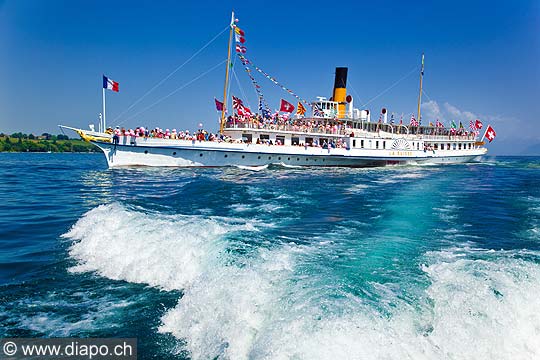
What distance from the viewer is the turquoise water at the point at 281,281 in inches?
219

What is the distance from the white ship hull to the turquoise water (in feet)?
67.5

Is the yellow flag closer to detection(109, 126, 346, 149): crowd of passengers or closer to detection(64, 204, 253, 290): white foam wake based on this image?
detection(109, 126, 346, 149): crowd of passengers

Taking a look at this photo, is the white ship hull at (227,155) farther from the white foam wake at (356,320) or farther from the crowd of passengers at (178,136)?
the white foam wake at (356,320)

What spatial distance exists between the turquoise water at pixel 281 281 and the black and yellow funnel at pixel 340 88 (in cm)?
3511

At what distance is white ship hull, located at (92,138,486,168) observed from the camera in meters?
35.4

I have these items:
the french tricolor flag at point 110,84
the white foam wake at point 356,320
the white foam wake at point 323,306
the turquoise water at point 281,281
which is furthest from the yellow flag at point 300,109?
the white foam wake at point 356,320

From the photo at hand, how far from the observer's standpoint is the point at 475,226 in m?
12.5

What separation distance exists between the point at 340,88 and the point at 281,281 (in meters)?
45.3

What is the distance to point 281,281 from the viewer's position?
7.35m

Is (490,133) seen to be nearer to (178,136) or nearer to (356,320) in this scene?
(178,136)

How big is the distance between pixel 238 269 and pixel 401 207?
10242 millimetres

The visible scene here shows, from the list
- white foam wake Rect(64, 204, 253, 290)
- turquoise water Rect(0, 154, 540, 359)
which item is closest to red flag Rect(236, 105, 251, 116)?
turquoise water Rect(0, 154, 540, 359)

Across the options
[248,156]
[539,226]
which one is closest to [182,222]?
[539,226]

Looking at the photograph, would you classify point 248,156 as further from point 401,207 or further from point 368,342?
point 368,342
